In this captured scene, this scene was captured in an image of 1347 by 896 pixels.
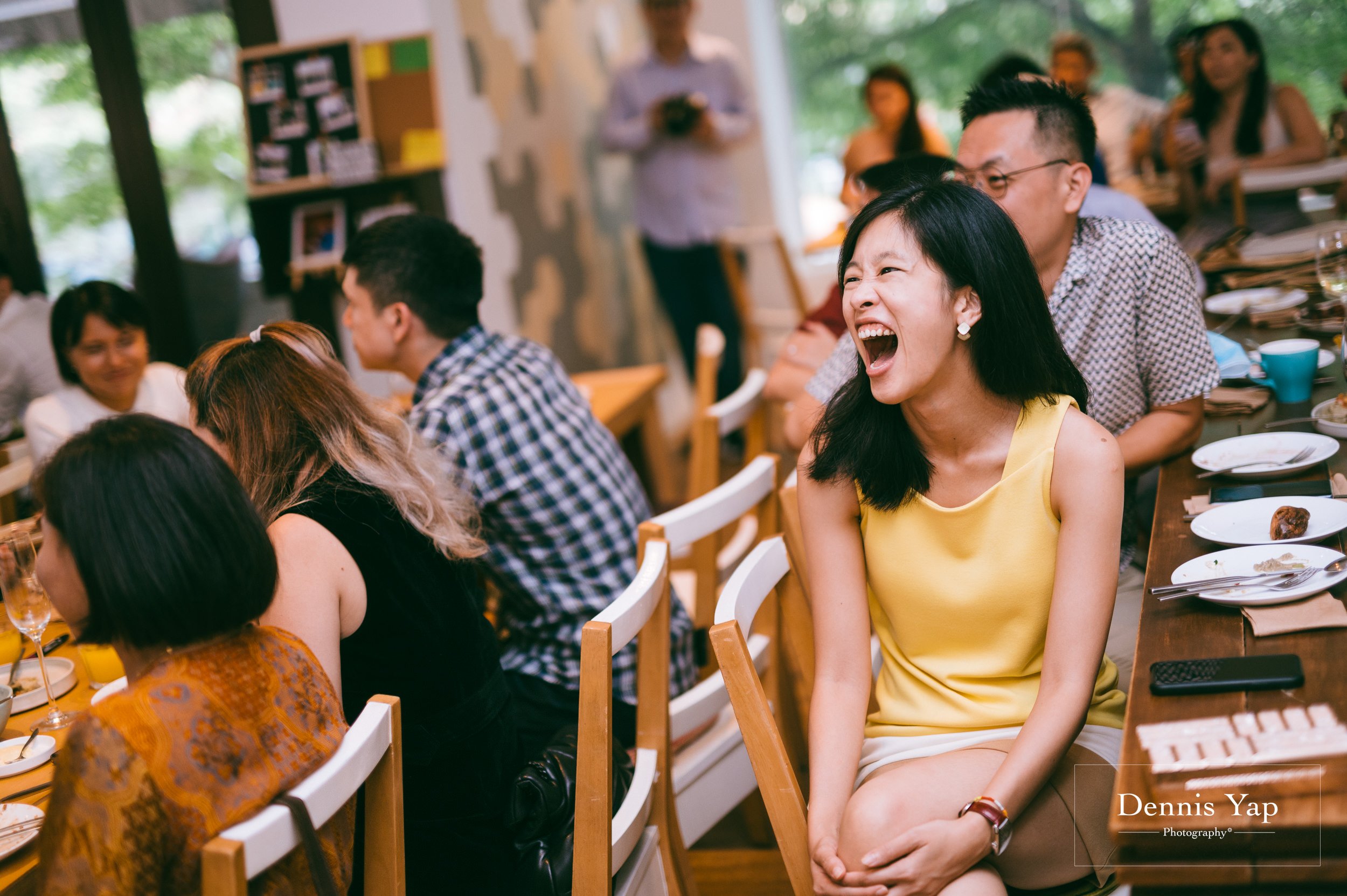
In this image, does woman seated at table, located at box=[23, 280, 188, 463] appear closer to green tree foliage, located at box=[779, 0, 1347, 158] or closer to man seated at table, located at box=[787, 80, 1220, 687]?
man seated at table, located at box=[787, 80, 1220, 687]

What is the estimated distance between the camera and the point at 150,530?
110cm

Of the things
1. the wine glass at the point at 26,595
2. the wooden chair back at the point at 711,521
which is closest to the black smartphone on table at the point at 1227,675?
the wooden chair back at the point at 711,521

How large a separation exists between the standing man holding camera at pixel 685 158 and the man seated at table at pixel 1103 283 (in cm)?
302

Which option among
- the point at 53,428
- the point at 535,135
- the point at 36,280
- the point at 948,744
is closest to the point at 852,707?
the point at 948,744

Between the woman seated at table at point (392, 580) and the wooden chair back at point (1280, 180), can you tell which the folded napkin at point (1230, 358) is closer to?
the woman seated at table at point (392, 580)

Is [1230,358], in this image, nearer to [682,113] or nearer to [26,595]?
[26,595]

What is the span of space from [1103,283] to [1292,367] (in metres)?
0.36

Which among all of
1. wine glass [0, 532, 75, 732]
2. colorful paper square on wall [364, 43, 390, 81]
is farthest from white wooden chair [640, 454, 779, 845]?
colorful paper square on wall [364, 43, 390, 81]

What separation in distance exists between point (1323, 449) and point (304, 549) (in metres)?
1.45

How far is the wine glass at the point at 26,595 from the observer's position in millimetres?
1594

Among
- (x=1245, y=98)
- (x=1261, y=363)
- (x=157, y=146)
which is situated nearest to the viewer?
(x=1261, y=363)

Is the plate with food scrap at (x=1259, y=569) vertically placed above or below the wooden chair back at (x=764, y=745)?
above

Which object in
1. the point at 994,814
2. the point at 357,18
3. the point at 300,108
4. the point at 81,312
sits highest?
the point at 357,18

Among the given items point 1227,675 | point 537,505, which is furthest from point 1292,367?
point 537,505
